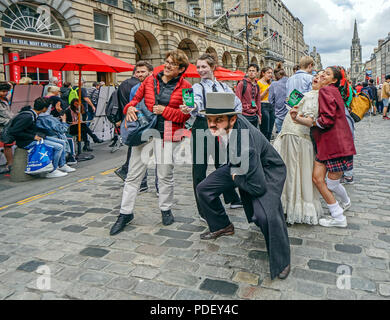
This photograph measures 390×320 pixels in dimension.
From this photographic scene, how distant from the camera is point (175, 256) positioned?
3.47 m

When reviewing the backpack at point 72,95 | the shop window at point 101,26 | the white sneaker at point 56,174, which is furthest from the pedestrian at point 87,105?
the shop window at point 101,26

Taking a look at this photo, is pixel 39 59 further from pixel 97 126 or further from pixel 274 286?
pixel 274 286

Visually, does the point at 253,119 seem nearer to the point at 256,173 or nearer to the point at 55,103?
the point at 256,173

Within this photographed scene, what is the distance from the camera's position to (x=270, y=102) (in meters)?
8.33

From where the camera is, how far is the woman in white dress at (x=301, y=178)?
4207 mm

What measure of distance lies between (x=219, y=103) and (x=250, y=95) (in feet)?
13.4

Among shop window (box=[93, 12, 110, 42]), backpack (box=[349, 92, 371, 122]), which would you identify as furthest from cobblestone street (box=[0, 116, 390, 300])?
shop window (box=[93, 12, 110, 42])

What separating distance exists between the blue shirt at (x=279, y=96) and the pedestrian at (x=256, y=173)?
4.82 metres

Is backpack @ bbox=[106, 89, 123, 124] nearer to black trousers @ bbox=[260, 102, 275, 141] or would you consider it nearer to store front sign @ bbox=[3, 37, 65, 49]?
black trousers @ bbox=[260, 102, 275, 141]

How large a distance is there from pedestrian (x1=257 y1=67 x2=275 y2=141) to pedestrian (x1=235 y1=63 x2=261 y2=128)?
1302mm

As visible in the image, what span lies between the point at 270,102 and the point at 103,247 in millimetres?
5807

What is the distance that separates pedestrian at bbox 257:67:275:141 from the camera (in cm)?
853

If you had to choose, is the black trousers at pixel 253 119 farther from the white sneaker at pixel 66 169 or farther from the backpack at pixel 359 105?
the white sneaker at pixel 66 169

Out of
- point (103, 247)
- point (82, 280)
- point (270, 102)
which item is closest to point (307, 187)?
point (103, 247)
